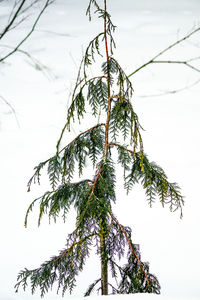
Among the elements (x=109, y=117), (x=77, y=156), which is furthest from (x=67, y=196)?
(x=109, y=117)

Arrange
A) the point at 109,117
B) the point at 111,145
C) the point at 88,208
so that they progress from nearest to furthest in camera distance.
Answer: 1. the point at 88,208
2. the point at 109,117
3. the point at 111,145

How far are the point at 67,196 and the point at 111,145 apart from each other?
0.47 metres

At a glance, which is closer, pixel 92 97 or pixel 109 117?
pixel 109 117

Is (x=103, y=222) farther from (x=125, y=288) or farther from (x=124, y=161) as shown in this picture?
(x=125, y=288)

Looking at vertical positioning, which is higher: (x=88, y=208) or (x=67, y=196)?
(x=67, y=196)

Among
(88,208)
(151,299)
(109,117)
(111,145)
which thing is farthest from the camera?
(111,145)

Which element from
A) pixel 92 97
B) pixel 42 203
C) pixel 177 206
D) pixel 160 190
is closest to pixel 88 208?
pixel 42 203

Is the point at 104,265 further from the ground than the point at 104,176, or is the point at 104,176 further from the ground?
the point at 104,176

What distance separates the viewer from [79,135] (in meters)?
1.91

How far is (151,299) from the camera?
65.2 inches

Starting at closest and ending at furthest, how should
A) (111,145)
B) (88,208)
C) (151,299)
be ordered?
1. (88,208)
2. (151,299)
3. (111,145)

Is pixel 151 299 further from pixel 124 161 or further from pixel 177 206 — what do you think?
pixel 124 161

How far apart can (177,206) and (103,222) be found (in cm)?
60

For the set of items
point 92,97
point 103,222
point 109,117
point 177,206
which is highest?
point 92,97
